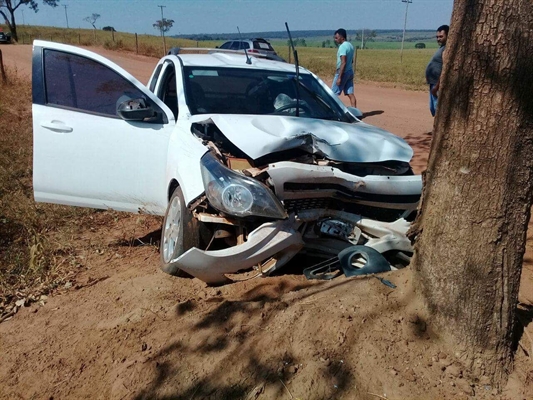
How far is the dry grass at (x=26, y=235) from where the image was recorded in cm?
387

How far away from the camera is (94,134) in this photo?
14.1ft

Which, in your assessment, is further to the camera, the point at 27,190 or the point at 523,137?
the point at 27,190

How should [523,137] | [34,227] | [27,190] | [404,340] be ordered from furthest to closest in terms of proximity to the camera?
1. [27,190]
2. [34,227]
3. [404,340]
4. [523,137]

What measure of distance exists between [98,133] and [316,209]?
2093 mm

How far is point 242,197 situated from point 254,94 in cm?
201

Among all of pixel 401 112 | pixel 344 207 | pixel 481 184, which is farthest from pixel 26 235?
pixel 401 112

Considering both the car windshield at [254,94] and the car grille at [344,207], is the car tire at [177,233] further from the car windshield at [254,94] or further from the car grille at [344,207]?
the car windshield at [254,94]

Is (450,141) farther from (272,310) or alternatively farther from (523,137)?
(272,310)

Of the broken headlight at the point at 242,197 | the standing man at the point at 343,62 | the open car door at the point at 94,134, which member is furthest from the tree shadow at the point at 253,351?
the standing man at the point at 343,62

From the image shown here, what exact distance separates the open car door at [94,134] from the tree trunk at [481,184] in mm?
2561

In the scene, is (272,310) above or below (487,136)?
below

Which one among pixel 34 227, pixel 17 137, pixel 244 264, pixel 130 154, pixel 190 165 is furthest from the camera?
pixel 17 137

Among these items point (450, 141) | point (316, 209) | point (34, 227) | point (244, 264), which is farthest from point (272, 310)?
point (34, 227)

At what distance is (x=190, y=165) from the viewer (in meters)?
3.65
